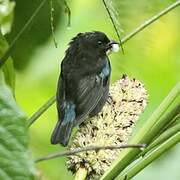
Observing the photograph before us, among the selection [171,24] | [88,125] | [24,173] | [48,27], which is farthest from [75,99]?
[24,173]

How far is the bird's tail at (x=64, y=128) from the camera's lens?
81.0 inches

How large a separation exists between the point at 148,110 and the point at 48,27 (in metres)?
0.54

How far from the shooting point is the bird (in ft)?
8.23

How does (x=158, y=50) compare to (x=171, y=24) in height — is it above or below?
below

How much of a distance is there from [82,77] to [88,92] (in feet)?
0.28

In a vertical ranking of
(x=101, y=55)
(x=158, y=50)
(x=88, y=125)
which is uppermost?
(x=88, y=125)

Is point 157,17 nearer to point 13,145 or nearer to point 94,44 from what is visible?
point 13,145

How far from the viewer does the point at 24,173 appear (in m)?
0.69

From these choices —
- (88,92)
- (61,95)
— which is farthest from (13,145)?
(88,92)

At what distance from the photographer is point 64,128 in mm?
2264

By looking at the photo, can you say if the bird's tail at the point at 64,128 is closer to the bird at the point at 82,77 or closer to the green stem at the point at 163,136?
the bird at the point at 82,77

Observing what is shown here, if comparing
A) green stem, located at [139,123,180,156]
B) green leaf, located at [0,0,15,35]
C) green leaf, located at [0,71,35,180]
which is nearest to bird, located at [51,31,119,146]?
green leaf, located at [0,0,15,35]

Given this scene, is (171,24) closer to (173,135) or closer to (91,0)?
(91,0)

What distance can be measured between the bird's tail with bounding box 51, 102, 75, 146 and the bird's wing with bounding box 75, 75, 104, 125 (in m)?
0.06
